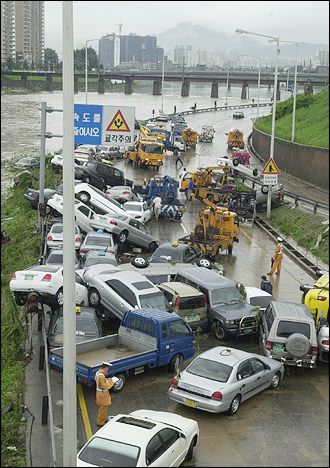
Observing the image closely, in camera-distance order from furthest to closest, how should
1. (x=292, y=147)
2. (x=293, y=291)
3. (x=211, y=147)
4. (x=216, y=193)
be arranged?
(x=211, y=147), (x=292, y=147), (x=216, y=193), (x=293, y=291)

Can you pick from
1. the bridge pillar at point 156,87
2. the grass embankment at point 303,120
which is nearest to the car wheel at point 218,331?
the grass embankment at point 303,120

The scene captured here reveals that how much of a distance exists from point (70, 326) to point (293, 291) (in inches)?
569

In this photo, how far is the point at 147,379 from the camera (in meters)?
14.6

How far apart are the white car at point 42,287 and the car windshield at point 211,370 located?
4.94 m

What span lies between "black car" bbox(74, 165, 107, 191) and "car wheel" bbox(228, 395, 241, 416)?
74.2ft

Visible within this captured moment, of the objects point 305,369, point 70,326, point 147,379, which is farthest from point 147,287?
point 70,326

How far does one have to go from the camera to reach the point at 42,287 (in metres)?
17.3

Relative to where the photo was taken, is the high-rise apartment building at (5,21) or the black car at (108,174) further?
the black car at (108,174)

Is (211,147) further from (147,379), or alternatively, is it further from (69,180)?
(69,180)

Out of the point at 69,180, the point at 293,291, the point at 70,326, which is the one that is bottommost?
the point at 293,291

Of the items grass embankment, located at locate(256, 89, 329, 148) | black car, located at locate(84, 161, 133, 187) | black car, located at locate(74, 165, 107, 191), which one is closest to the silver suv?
black car, located at locate(74, 165, 107, 191)

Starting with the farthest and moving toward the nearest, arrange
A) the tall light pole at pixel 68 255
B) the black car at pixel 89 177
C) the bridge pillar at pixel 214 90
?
1. the bridge pillar at pixel 214 90
2. the black car at pixel 89 177
3. the tall light pole at pixel 68 255

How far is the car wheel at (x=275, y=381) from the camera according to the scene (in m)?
14.0

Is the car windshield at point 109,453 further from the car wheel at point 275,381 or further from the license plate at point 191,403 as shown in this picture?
the car wheel at point 275,381
